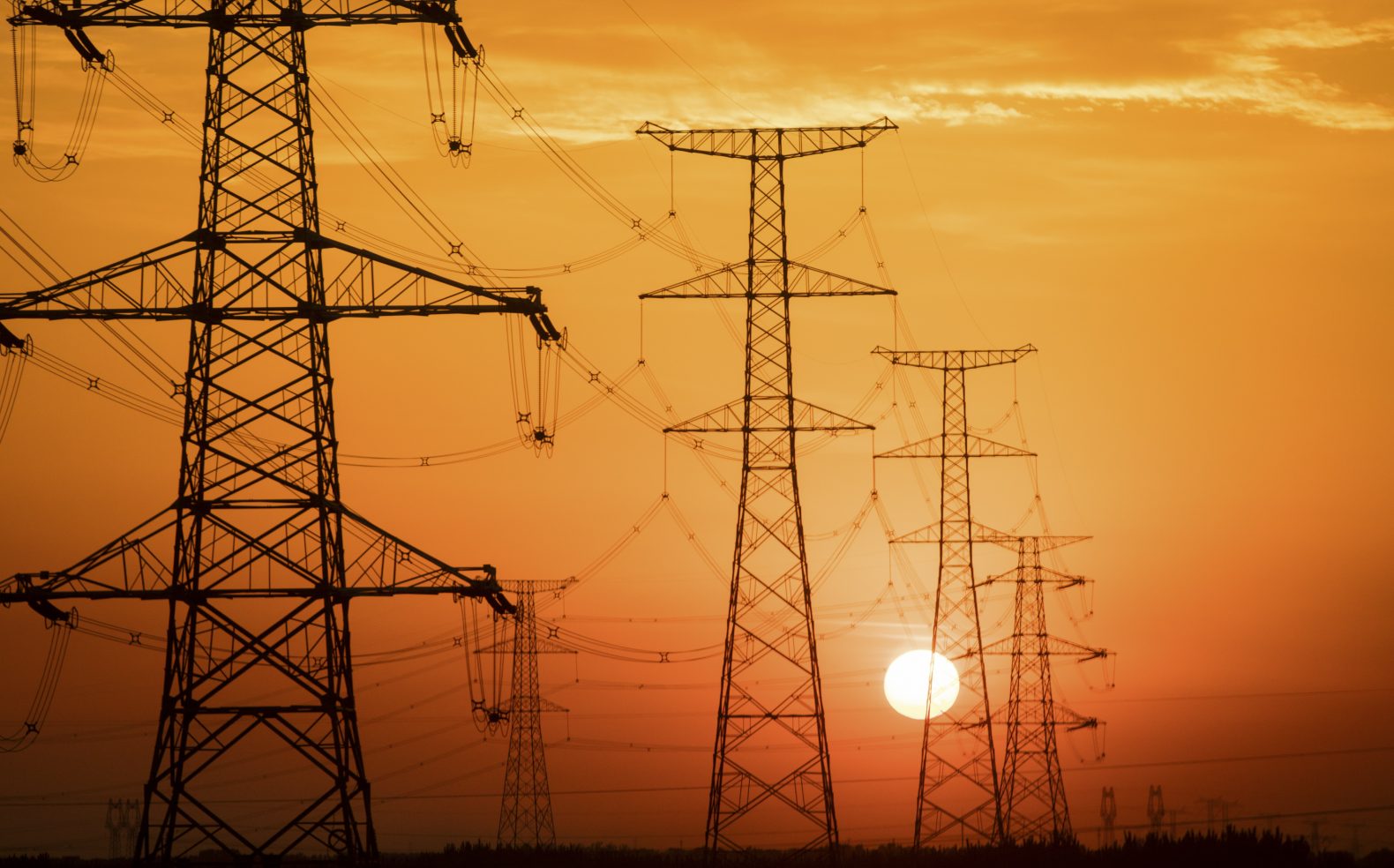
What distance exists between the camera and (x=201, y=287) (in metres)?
38.5

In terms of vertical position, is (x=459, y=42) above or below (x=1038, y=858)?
above

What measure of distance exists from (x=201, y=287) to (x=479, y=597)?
8306 millimetres

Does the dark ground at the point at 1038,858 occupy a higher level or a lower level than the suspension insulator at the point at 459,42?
lower

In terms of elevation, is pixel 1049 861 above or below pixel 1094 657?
below

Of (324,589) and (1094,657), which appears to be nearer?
(324,589)

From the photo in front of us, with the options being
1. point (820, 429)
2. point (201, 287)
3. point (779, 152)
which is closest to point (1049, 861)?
point (820, 429)

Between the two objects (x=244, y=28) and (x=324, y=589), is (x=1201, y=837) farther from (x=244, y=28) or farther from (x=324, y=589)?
(x=244, y=28)

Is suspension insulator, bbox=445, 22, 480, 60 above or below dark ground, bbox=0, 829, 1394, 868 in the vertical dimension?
above

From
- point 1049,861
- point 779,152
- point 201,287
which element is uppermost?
point 779,152

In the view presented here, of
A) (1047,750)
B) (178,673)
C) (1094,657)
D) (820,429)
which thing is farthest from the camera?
(1094,657)

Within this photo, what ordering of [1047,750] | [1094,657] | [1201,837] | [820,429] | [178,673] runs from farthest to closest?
1. [1094,657]
2. [1047,750]
3. [1201,837]
4. [820,429]
5. [178,673]

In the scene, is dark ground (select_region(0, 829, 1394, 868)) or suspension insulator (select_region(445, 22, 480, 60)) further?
dark ground (select_region(0, 829, 1394, 868))

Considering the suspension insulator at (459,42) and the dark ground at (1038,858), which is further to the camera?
the dark ground at (1038,858)

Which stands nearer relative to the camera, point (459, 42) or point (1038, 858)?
point (459, 42)
